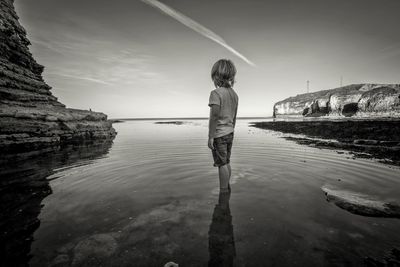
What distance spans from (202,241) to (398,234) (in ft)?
9.72

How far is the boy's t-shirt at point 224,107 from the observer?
14.8 feet

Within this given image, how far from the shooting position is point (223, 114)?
4.71 meters

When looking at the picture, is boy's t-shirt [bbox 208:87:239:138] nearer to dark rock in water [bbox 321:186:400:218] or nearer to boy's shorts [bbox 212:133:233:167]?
boy's shorts [bbox 212:133:233:167]

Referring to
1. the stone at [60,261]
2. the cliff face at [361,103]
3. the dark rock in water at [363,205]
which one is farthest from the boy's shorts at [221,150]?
the cliff face at [361,103]

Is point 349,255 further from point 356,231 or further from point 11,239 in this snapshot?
point 11,239

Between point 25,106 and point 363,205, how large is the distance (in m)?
19.7

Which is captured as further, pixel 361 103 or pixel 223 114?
pixel 361 103

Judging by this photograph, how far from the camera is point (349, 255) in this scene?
2576 millimetres


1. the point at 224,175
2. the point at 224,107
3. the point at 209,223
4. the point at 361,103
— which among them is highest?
the point at 361,103

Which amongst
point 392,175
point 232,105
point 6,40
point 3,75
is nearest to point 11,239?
point 232,105

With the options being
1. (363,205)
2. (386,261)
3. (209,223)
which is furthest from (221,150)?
(386,261)

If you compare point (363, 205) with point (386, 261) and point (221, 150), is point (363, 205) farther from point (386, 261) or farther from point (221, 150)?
point (221, 150)

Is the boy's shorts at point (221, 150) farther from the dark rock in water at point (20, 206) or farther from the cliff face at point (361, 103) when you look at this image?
the cliff face at point (361, 103)

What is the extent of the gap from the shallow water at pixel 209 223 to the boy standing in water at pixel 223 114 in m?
0.92
